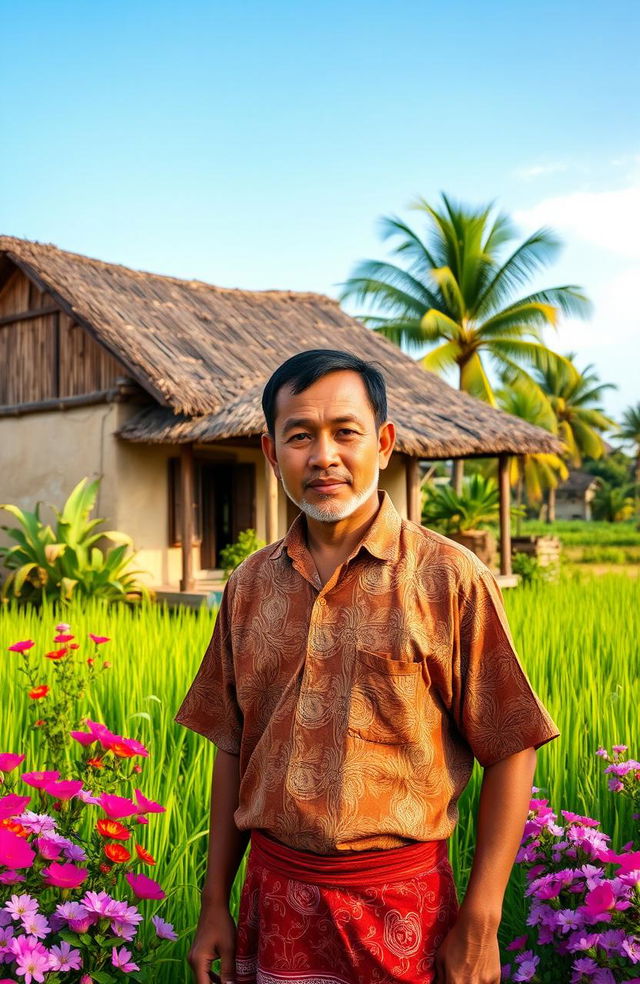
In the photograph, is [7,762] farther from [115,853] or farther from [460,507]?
[460,507]

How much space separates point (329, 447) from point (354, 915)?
0.74 m

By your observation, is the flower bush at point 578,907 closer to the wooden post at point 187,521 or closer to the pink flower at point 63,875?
the pink flower at point 63,875

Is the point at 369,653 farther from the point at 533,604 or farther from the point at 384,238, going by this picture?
the point at 384,238

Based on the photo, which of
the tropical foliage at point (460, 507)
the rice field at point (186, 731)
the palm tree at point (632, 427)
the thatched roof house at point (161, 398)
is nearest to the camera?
the rice field at point (186, 731)

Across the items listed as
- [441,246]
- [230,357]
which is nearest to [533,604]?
[230,357]

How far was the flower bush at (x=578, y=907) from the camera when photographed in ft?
5.49

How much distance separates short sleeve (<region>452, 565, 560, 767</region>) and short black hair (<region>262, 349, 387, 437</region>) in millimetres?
359

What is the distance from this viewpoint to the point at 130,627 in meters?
6.25

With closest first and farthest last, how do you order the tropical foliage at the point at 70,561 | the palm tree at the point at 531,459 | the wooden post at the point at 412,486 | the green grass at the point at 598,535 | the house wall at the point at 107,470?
the tropical foliage at the point at 70,561 → the house wall at the point at 107,470 → the wooden post at the point at 412,486 → the palm tree at the point at 531,459 → the green grass at the point at 598,535

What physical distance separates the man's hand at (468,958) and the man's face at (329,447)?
68cm

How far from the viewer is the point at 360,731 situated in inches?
58.6

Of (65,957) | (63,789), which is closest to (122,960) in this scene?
(65,957)

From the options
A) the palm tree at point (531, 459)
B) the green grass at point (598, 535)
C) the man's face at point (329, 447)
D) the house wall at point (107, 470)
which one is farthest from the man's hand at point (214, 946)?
the green grass at point (598, 535)

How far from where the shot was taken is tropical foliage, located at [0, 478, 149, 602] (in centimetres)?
902
